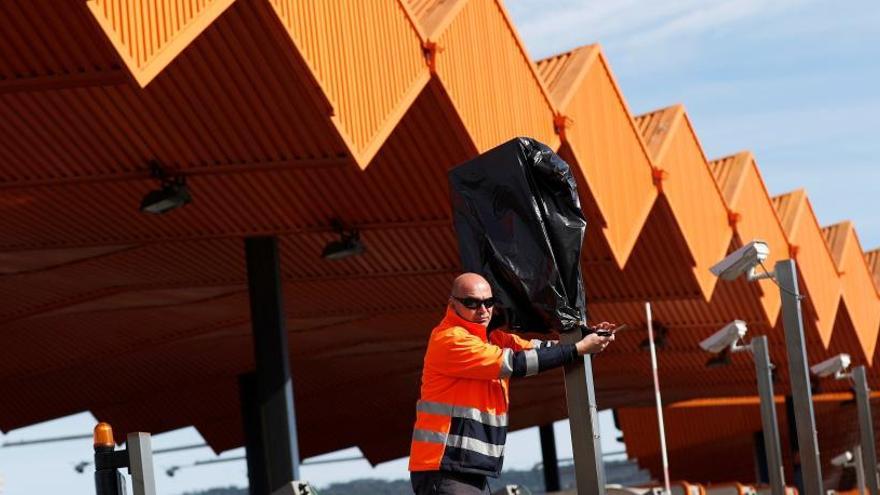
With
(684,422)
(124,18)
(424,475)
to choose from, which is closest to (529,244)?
(424,475)

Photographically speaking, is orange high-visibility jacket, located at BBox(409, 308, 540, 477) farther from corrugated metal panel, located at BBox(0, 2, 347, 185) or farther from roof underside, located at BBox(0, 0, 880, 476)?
corrugated metal panel, located at BBox(0, 2, 347, 185)

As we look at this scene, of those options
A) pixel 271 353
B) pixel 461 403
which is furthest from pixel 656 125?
pixel 461 403

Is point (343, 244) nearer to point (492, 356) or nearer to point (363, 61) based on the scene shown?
point (363, 61)

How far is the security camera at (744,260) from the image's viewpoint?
704 inches

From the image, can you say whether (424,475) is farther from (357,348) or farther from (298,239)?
(357,348)

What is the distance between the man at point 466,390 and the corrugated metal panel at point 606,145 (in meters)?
15.4

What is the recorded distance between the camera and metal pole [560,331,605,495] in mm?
8672

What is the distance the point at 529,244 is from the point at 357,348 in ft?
103

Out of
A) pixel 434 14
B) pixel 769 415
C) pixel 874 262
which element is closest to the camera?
pixel 769 415

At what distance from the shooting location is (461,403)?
28.4 ft

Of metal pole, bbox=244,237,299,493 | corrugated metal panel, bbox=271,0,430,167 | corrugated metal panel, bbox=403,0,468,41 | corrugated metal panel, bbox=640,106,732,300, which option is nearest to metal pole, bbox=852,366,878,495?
corrugated metal panel, bbox=640,106,732,300

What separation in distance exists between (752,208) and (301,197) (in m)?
13.6

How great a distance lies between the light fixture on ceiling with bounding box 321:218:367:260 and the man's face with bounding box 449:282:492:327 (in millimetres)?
16449

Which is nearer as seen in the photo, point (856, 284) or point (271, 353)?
point (271, 353)
